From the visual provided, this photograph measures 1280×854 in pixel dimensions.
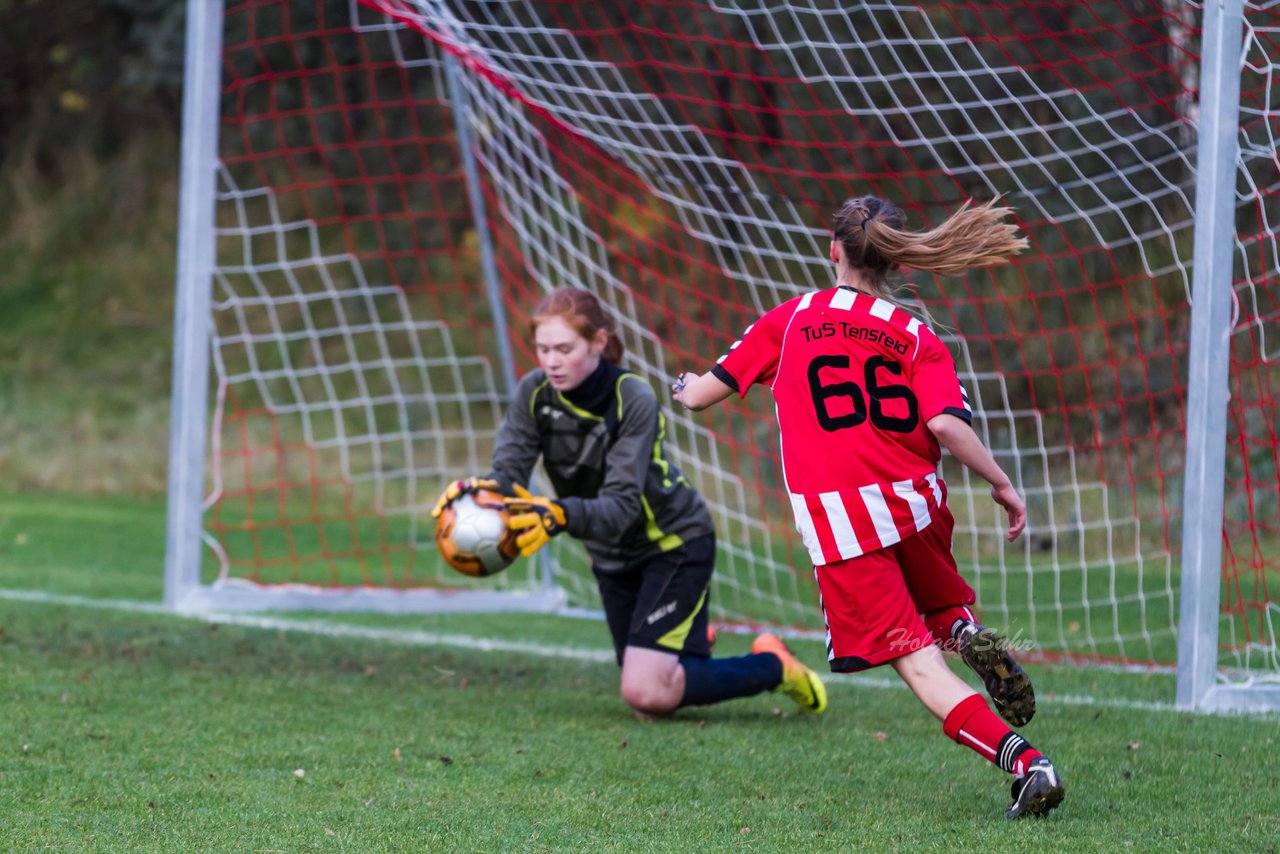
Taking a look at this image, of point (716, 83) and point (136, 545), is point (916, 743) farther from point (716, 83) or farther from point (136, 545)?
point (716, 83)

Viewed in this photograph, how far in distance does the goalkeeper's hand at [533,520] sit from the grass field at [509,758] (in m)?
0.55

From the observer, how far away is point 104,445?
1259 cm

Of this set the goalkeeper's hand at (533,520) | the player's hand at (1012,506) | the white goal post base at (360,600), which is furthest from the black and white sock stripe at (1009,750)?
the white goal post base at (360,600)

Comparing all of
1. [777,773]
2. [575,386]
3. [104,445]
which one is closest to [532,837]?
[777,773]

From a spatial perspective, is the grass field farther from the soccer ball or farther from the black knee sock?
the soccer ball

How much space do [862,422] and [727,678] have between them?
142 cm

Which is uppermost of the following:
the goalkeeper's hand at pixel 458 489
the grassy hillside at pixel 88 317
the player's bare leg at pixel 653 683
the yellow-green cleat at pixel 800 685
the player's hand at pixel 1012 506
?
the player's hand at pixel 1012 506

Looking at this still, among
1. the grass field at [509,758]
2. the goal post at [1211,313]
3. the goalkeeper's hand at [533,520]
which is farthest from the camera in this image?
the goal post at [1211,313]

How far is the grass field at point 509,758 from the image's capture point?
3.00m

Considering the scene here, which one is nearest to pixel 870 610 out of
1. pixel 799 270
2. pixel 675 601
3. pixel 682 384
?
pixel 682 384

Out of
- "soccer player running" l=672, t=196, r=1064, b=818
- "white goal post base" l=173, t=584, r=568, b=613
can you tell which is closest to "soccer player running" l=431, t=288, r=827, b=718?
"soccer player running" l=672, t=196, r=1064, b=818

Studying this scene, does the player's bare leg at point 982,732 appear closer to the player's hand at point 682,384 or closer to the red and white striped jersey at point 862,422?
the red and white striped jersey at point 862,422

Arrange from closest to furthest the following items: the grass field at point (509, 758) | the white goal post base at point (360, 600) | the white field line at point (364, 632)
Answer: the grass field at point (509, 758) → the white field line at point (364, 632) → the white goal post base at point (360, 600)

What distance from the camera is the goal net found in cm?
600
